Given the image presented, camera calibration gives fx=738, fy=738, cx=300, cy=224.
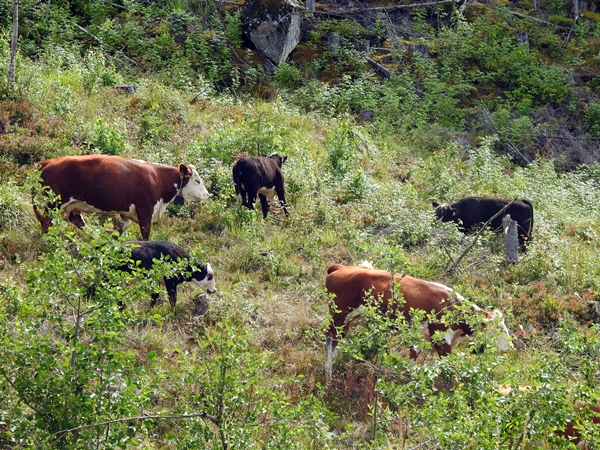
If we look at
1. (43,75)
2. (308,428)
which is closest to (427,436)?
(308,428)

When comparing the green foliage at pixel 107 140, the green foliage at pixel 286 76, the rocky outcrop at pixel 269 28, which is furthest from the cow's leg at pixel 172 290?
the rocky outcrop at pixel 269 28

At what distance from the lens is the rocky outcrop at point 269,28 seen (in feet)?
71.7

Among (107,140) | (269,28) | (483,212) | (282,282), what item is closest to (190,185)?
(107,140)

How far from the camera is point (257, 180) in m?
12.7

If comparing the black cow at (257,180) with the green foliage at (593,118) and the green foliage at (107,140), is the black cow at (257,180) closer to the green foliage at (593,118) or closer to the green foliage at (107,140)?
the green foliage at (107,140)

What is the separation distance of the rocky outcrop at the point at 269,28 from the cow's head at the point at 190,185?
10.6 m

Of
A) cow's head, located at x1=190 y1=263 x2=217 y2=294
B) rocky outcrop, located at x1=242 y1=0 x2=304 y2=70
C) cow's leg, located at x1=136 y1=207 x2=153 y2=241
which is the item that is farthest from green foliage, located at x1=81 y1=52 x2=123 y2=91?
cow's head, located at x1=190 y1=263 x2=217 y2=294

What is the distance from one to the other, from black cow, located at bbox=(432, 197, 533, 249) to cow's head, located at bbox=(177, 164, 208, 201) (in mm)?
4562

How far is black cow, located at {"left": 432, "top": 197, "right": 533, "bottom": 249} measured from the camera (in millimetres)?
13531

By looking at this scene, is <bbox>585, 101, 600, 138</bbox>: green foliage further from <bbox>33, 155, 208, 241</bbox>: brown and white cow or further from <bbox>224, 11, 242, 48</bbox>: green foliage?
<bbox>33, 155, 208, 241</bbox>: brown and white cow

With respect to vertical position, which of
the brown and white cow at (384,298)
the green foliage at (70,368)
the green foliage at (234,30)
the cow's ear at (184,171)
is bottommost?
the green foliage at (234,30)

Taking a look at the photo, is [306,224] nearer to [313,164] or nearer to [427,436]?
[313,164]

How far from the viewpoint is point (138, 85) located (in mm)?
16781

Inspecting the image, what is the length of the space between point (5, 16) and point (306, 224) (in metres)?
11.2
